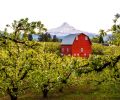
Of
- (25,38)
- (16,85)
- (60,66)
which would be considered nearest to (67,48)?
(60,66)

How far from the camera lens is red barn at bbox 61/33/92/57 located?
101m

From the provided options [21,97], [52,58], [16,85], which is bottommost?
[21,97]

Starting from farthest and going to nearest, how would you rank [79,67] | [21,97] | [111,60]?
[21,97]
[111,60]
[79,67]

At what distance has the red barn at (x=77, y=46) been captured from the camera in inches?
3994

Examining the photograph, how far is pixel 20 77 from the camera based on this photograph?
34.8 m

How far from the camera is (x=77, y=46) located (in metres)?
102

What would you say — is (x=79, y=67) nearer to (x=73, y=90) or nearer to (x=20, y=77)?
(x=20, y=77)

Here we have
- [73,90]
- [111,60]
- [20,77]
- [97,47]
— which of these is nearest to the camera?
[111,60]

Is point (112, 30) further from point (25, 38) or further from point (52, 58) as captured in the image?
point (52, 58)

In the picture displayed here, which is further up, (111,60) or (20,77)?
(111,60)

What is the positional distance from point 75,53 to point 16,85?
220 feet

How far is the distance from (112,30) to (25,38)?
2842mm

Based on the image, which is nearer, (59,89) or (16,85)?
(16,85)

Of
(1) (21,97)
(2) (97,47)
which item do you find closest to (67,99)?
(1) (21,97)
